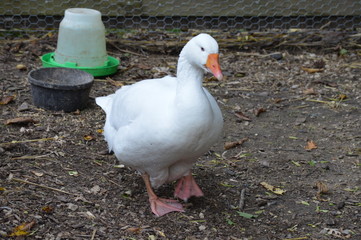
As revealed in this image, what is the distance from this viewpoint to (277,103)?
499 cm

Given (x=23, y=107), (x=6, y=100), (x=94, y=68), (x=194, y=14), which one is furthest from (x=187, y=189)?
(x=194, y=14)

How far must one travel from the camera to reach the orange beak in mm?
2889

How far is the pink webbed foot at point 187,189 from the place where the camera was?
3.42 metres

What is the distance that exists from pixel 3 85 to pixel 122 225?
7.71 ft

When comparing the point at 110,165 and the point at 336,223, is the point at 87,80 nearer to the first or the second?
the point at 110,165

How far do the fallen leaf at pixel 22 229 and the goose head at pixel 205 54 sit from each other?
1.16 m

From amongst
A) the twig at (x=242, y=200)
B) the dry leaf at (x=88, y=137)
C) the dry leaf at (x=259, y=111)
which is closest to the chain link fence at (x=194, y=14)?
the dry leaf at (x=259, y=111)

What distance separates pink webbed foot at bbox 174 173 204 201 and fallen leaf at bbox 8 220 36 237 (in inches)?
35.4

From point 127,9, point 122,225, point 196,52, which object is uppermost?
point 196,52

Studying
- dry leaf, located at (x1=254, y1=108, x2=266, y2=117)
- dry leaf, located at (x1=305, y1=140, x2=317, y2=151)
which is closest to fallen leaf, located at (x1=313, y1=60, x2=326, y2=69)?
dry leaf, located at (x1=254, y1=108, x2=266, y2=117)

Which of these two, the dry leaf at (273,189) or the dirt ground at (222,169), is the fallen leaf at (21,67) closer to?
the dirt ground at (222,169)

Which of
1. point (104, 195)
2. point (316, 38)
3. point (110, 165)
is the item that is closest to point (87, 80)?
point (110, 165)

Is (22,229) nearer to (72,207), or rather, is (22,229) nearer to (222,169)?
(72,207)

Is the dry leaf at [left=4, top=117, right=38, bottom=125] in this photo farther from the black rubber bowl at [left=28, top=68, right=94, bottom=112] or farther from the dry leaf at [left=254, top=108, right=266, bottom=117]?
the dry leaf at [left=254, top=108, right=266, bottom=117]
